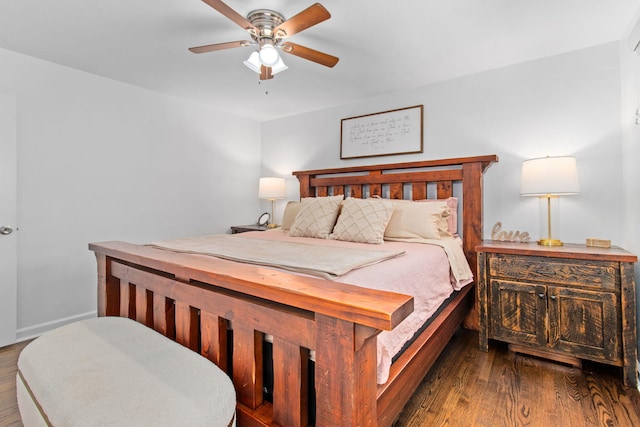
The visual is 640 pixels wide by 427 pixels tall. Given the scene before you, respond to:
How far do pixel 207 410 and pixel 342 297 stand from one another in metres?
0.48

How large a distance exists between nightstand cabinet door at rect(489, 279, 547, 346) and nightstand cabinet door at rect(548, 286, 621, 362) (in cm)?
5

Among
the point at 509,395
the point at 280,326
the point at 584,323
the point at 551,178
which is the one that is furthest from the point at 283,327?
the point at 551,178

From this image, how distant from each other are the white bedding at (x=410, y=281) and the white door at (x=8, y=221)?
2636 millimetres

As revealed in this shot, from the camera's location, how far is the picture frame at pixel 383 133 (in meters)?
3.04

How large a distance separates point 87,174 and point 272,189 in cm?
180

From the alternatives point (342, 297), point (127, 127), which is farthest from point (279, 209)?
point (342, 297)

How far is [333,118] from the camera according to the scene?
3.62 metres

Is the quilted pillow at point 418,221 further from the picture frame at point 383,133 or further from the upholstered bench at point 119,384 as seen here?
the upholstered bench at point 119,384

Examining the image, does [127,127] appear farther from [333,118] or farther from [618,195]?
[618,195]

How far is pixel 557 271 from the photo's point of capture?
1987 mm

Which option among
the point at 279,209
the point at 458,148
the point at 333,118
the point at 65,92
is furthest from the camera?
the point at 279,209

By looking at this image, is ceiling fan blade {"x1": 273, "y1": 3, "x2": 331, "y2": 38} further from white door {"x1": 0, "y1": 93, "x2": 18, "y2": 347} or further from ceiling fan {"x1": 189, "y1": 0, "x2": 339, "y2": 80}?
white door {"x1": 0, "y1": 93, "x2": 18, "y2": 347}

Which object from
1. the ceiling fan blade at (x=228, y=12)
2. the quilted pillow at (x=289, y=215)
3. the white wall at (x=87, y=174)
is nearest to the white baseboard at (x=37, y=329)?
the white wall at (x=87, y=174)

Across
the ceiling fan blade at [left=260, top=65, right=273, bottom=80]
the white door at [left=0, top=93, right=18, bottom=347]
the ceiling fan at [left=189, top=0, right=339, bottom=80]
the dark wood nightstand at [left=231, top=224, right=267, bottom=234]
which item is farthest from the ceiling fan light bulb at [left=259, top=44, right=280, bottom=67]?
the dark wood nightstand at [left=231, top=224, right=267, bottom=234]
